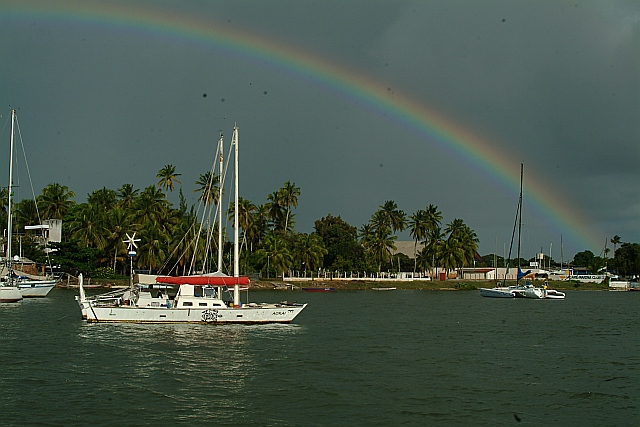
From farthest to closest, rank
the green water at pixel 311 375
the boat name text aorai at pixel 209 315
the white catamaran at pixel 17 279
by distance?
the white catamaran at pixel 17 279 < the boat name text aorai at pixel 209 315 < the green water at pixel 311 375

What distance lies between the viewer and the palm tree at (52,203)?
127 m

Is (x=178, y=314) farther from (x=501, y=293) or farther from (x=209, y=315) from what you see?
(x=501, y=293)

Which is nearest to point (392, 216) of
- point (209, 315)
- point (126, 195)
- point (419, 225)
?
point (419, 225)

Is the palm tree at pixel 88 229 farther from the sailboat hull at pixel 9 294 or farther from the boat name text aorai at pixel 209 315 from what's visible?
the boat name text aorai at pixel 209 315

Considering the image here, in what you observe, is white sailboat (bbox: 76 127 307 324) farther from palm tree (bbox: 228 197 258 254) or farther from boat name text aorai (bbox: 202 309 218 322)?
palm tree (bbox: 228 197 258 254)

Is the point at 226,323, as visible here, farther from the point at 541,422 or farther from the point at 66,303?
the point at 66,303

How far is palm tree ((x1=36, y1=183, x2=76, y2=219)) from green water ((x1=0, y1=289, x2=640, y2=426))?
240ft

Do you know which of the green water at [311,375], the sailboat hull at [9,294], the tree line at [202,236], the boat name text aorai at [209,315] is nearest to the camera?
the green water at [311,375]

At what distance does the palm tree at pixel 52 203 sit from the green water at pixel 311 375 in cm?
7322

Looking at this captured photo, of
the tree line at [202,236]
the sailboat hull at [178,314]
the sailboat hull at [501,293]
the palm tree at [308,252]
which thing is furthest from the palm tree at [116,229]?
the sailboat hull at [178,314]

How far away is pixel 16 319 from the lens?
59531 millimetres

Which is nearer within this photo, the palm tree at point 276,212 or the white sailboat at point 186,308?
the white sailboat at point 186,308

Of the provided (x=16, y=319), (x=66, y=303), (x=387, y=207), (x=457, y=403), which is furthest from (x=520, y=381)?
(x=387, y=207)

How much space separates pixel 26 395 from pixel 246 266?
335 feet
